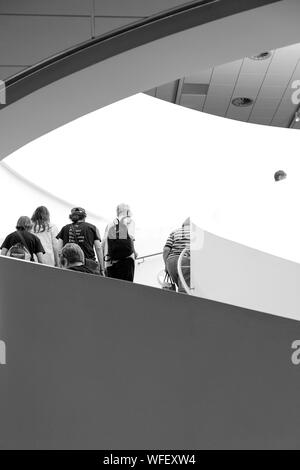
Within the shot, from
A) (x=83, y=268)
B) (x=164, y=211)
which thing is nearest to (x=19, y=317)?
(x=83, y=268)

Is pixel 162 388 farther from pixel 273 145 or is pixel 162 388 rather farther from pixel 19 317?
pixel 273 145

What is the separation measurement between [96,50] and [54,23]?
280 millimetres

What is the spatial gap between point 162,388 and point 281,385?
0.47 metres

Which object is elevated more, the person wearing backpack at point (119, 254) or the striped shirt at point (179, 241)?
the striped shirt at point (179, 241)

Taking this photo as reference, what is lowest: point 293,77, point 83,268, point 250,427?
point 250,427

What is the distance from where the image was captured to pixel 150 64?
3.77m

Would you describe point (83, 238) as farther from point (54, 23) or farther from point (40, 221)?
point (54, 23)

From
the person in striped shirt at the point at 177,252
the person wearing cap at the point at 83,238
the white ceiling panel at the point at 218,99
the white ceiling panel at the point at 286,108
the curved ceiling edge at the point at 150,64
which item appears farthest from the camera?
the white ceiling panel at the point at 218,99

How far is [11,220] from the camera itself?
8.40 m

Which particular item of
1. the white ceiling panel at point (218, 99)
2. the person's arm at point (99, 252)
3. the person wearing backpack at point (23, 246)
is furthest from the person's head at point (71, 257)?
the white ceiling panel at point (218, 99)

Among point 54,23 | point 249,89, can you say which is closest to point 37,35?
point 54,23

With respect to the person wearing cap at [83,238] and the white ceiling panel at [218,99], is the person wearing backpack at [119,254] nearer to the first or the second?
the person wearing cap at [83,238]

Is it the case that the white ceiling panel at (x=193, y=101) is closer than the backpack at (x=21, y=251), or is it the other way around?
the backpack at (x=21, y=251)

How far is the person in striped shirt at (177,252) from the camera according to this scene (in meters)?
5.82
